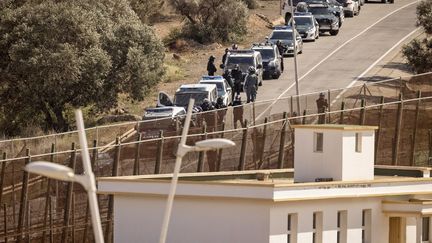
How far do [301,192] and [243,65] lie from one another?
42513mm

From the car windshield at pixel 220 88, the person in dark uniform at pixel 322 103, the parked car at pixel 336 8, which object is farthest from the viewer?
the parked car at pixel 336 8

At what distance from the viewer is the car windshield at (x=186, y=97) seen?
73938 mm

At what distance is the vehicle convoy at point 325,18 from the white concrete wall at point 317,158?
57594mm

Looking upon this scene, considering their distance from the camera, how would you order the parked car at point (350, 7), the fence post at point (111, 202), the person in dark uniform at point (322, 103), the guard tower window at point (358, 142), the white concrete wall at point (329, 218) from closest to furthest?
the white concrete wall at point (329, 218), the guard tower window at point (358, 142), the fence post at point (111, 202), the person in dark uniform at point (322, 103), the parked car at point (350, 7)

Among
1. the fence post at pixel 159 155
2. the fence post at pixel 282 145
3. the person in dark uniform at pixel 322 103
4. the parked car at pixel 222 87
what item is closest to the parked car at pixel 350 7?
the parked car at pixel 222 87

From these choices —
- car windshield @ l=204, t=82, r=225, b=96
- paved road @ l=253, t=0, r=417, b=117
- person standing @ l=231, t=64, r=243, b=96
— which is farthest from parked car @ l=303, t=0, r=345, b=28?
car windshield @ l=204, t=82, r=225, b=96

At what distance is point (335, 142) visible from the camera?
45.3 m

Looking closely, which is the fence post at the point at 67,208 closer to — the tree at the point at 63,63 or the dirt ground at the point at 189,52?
the tree at the point at 63,63

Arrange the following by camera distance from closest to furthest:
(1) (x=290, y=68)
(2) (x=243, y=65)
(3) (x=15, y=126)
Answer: (3) (x=15, y=126) → (2) (x=243, y=65) → (1) (x=290, y=68)

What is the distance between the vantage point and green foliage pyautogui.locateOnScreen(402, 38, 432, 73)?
3425 inches

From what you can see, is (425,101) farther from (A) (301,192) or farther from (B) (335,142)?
(A) (301,192)

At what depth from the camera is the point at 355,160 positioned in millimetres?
45312

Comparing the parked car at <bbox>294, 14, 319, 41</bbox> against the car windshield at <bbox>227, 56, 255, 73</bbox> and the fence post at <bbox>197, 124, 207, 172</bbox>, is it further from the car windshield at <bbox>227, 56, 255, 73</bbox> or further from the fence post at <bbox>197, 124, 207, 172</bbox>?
the fence post at <bbox>197, 124, 207, 172</bbox>

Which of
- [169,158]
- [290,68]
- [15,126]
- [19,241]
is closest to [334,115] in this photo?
[169,158]
